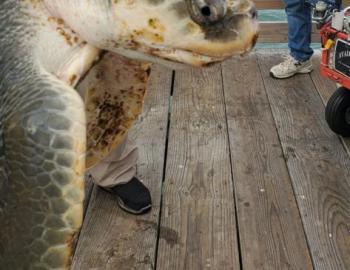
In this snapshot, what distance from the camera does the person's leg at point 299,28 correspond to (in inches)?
104

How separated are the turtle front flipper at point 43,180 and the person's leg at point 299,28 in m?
2.15

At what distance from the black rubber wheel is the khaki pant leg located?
0.81 metres

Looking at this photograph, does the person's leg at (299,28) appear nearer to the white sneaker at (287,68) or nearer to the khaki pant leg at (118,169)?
the white sneaker at (287,68)

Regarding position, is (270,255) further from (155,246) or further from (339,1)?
(339,1)

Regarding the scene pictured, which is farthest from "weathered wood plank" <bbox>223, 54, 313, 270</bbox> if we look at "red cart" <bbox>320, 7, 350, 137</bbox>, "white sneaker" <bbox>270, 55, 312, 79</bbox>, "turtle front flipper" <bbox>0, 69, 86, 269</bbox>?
"turtle front flipper" <bbox>0, 69, 86, 269</bbox>

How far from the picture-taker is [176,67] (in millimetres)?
698

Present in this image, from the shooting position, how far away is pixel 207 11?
629 mm

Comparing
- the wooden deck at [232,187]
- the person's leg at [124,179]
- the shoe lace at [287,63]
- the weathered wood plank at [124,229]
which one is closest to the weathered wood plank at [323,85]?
the wooden deck at [232,187]

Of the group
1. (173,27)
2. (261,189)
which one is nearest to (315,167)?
(261,189)

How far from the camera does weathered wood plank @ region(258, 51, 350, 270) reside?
5.33 ft

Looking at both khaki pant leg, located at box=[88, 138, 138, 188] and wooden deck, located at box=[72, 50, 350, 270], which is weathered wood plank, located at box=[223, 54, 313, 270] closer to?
wooden deck, located at box=[72, 50, 350, 270]

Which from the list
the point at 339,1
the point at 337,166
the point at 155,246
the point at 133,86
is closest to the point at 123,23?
the point at 133,86

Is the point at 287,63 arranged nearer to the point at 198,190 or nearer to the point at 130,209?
the point at 198,190

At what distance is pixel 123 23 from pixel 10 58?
0.16 meters
